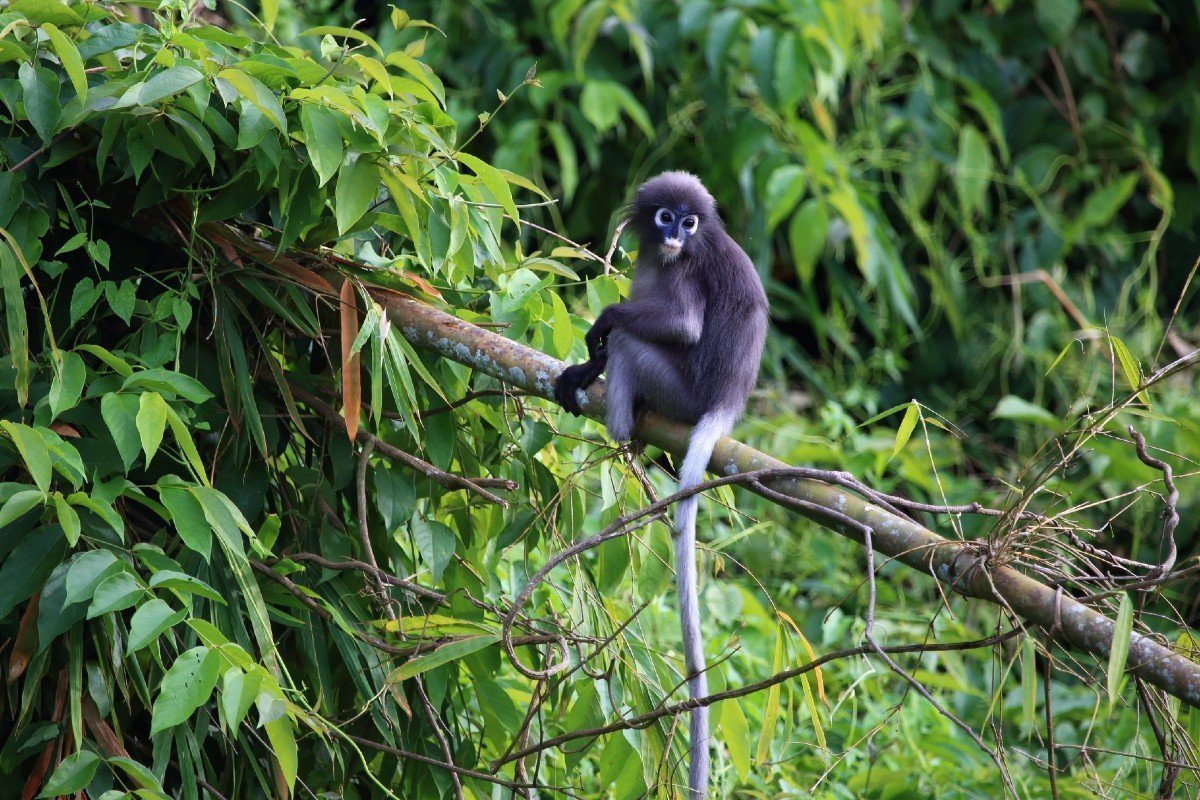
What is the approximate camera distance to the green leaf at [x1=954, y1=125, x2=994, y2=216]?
17.0 ft

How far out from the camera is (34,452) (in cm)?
160

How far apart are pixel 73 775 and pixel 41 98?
1.03m

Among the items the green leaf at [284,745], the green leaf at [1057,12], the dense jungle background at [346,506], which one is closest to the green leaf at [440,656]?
the dense jungle background at [346,506]

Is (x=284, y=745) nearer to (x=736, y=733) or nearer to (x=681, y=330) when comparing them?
(x=736, y=733)

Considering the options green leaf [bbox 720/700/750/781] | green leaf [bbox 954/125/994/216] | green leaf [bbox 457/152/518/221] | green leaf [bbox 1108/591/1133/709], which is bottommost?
green leaf [bbox 954/125/994/216]

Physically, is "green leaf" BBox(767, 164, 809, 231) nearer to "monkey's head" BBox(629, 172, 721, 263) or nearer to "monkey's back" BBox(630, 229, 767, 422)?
"monkey's head" BBox(629, 172, 721, 263)

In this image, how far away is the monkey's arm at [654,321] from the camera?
2631 millimetres

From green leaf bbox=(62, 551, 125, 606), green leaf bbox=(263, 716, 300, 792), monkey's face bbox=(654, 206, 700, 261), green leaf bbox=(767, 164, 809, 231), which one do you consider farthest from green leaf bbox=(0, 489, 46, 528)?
green leaf bbox=(767, 164, 809, 231)

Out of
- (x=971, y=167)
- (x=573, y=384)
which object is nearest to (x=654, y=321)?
(x=573, y=384)

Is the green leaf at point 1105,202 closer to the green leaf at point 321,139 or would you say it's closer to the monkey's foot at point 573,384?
the monkey's foot at point 573,384

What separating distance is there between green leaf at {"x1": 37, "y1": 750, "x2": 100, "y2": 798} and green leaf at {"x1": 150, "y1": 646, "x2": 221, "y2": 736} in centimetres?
19

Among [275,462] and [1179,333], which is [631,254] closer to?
[275,462]

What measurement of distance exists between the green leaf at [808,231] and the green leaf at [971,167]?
0.90m

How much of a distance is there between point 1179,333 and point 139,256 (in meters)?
4.66
